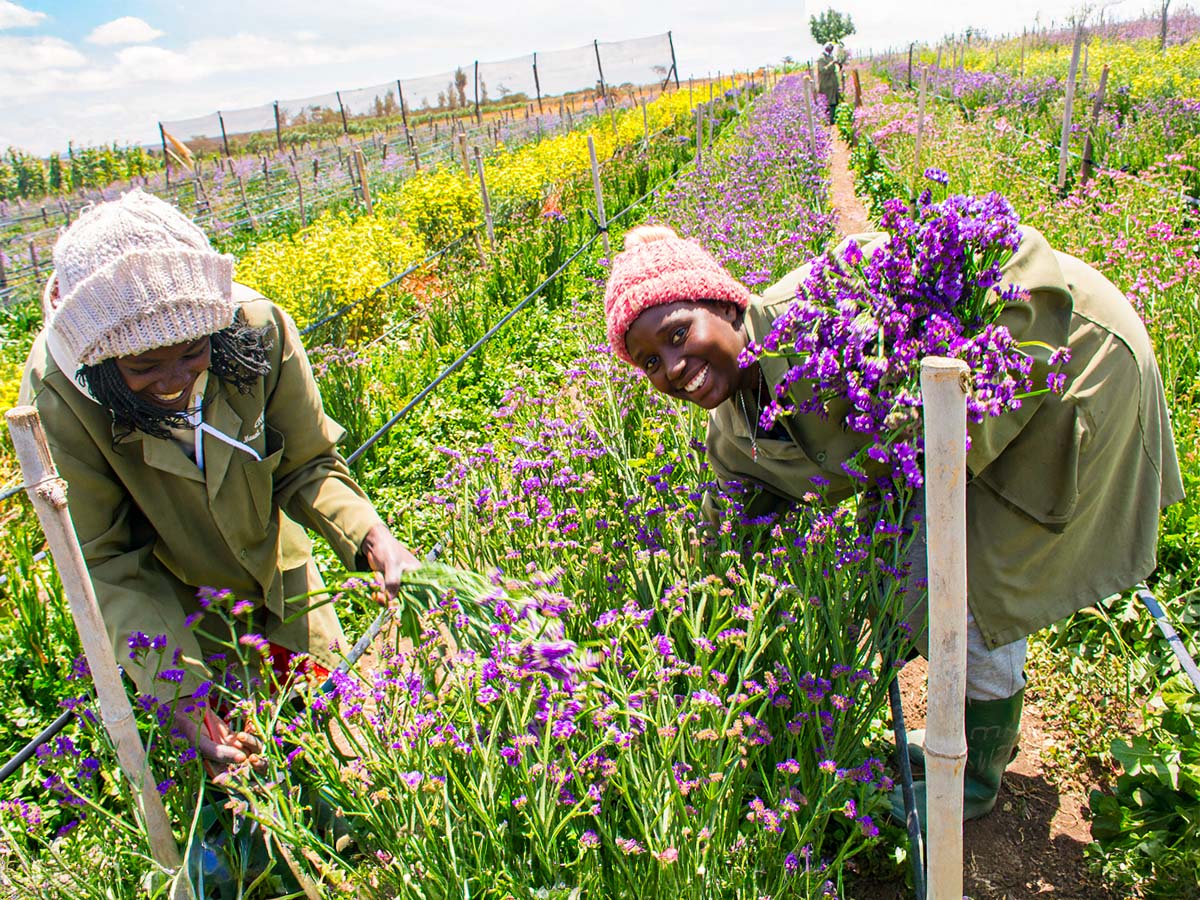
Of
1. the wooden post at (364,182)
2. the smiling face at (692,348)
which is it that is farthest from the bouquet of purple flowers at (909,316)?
the wooden post at (364,182)

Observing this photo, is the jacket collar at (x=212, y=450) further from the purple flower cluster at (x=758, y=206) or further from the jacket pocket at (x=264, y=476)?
the purple flower cluster at (x=758, y=206)

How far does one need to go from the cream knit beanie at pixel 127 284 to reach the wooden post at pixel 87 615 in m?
0.35

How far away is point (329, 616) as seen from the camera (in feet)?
7.45

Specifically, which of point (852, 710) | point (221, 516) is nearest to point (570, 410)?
point (221, 516)

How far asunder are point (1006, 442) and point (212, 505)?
5.51 feet

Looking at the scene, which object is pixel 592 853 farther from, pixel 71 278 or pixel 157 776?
pixel 71 278

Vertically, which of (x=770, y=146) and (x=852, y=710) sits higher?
(x=770, y=146)

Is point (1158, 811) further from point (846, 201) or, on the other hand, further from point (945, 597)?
point (846, 201)

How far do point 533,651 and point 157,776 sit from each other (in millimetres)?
758

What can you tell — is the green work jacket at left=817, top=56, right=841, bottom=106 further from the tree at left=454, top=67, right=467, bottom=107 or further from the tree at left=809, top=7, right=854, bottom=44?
the tree at left=809, top=7, right=854, bottom=44

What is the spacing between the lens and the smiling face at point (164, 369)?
60.2 inches

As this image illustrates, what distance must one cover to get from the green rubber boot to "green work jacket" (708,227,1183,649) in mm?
215

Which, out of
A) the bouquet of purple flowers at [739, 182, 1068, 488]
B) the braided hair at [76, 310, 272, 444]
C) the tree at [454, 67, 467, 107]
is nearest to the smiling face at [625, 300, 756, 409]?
the bouquet of purple flowers at [739, 182, 1068, 488]

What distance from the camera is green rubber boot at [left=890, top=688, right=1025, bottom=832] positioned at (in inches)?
76.7
